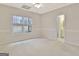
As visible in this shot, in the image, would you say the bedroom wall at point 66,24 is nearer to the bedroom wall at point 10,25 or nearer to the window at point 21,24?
the bedroom wall at point 10,25

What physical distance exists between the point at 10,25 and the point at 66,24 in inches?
31.5

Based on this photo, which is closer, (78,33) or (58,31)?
(78,33)

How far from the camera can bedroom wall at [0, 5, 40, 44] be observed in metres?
1.34

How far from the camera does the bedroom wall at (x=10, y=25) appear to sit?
1341 millimetres

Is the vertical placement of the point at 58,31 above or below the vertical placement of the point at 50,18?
below

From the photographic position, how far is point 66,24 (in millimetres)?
1424

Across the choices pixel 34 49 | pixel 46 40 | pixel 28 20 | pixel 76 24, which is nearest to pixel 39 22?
pixel 28 20

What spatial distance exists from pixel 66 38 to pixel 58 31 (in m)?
0.15

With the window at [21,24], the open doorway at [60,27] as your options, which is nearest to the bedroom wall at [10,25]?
the window at [21,24]

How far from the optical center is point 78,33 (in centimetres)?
132

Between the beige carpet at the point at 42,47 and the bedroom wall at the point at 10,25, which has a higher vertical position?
the bedroom wall at the point at 10,25

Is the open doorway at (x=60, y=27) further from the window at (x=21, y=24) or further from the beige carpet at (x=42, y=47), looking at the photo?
the window at (x=21, y=24)

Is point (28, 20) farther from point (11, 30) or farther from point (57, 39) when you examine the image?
point (57, 39)

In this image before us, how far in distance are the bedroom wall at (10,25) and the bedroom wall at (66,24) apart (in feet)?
0.34
